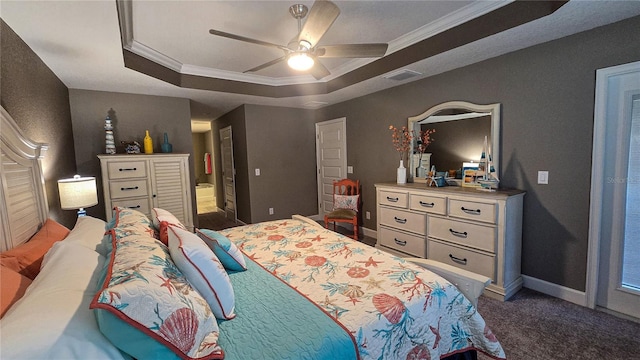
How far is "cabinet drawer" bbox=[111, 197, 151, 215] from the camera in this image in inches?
134

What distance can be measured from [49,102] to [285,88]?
8.89ft

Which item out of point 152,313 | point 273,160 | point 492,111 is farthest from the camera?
point 273,160

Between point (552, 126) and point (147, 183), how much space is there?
14.8 ft

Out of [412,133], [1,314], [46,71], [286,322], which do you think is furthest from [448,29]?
[46,71]

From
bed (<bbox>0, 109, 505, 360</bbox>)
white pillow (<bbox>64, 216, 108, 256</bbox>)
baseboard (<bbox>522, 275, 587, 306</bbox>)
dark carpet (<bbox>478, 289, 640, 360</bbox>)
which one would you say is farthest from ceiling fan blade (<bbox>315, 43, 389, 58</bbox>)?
baseboard (<bbox>522, 275, 587, 306</bbox>)

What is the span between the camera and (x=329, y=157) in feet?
16.9

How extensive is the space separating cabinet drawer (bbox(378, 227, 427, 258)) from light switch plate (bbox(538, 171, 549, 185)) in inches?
48.2

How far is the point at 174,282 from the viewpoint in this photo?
3.49 ft

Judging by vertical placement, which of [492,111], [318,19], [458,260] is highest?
[318,19]

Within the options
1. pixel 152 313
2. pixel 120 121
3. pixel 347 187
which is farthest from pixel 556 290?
pixel 120 121

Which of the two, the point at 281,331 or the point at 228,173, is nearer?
the point at 281,331

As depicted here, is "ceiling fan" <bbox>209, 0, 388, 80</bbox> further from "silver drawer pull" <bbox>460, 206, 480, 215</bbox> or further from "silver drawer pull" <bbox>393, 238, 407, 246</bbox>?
"silver drawer pull" <bbox>393, 238, 407, 246</bbox>

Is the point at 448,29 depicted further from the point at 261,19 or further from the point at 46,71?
the point at 46,71

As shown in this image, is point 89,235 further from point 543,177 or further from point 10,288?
point 543,177
